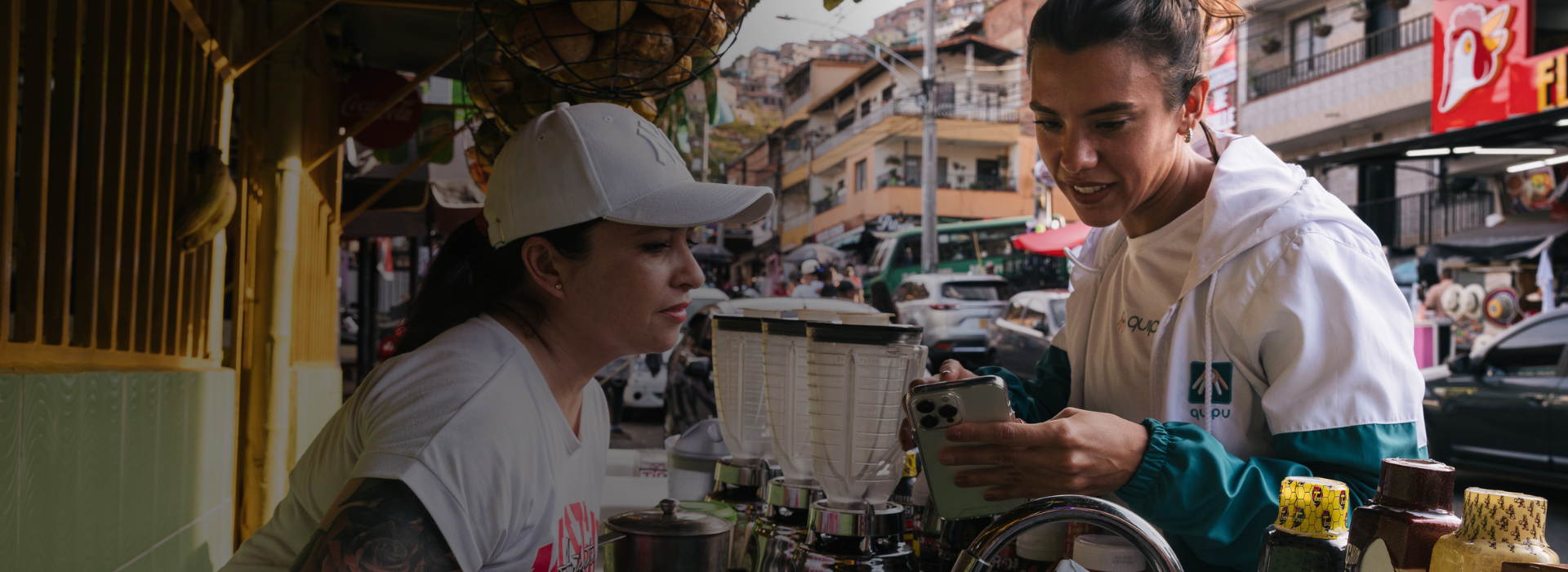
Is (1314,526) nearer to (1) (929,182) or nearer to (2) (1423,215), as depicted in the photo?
(1) (929,182)

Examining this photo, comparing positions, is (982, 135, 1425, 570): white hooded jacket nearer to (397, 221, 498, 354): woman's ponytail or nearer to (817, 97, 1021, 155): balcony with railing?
(397, 221, 498, 354): woman's ponytail

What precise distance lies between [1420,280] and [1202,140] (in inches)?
593

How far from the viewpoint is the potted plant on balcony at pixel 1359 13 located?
16.8m

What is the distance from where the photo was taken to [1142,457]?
1.17 meters

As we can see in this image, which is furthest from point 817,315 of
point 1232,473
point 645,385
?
point 645,385

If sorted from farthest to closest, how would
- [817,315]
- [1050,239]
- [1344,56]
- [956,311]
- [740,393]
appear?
[1344,56] < [1050,239] < [956,311] < [740,393] < [817,315]

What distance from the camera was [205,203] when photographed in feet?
8.27

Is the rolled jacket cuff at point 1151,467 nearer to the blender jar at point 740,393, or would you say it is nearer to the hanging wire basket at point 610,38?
the blender jar at point 740,393

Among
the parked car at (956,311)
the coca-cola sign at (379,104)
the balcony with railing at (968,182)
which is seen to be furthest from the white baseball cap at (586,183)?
the balcony with railing at (968,182)

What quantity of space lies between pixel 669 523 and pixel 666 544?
0.05 m

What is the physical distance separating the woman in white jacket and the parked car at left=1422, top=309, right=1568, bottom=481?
6.31m

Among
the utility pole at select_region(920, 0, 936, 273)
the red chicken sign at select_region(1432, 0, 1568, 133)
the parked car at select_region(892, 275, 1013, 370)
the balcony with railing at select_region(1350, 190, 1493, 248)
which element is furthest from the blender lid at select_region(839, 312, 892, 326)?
the utility pole at select_region(920, 0, 936, 273)

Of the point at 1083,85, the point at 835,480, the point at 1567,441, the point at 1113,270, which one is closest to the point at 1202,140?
the point at 1113,270

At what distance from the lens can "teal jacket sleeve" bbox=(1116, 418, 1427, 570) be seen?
3.84 feet
